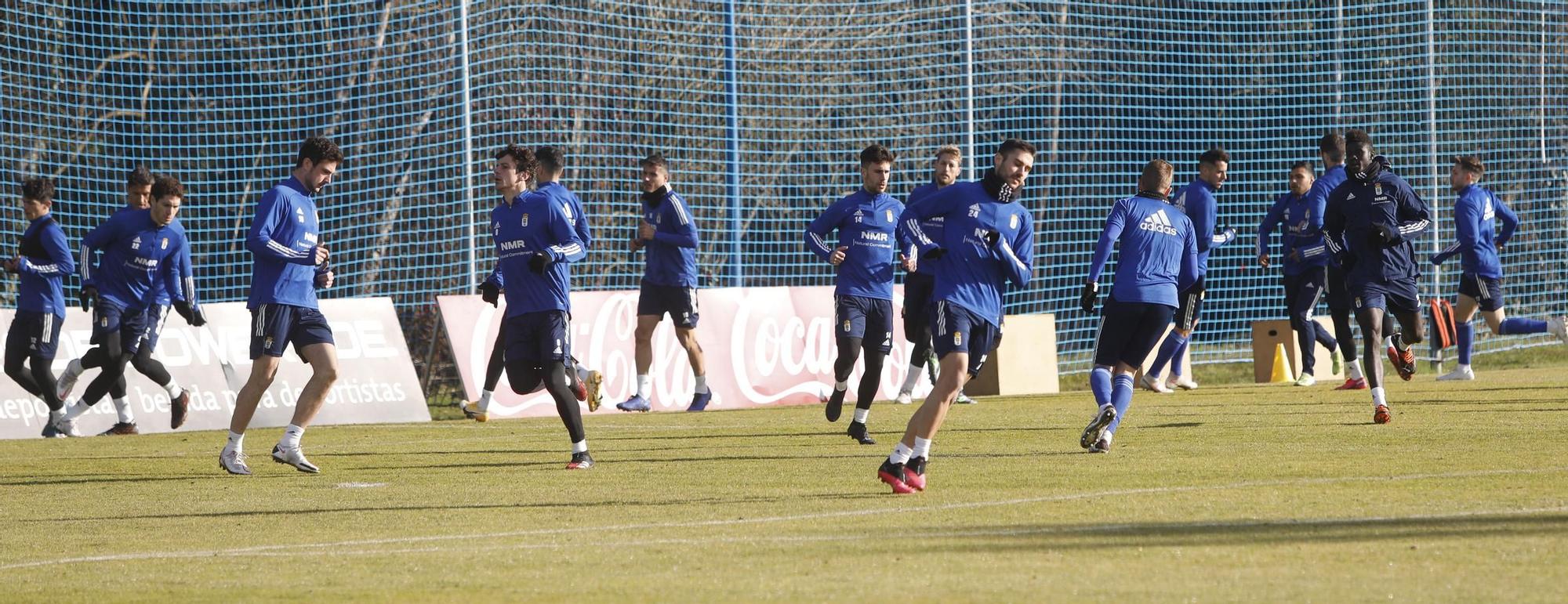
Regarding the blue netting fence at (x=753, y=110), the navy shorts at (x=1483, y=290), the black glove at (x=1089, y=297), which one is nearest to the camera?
the black glove at (x=1089, y=297)

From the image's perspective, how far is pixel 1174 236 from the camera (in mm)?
11609

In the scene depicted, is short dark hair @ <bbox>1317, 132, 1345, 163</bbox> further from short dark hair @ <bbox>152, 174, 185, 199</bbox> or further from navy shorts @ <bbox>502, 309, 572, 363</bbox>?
short dark hair @ <bbox>152, 174, 185, 199</bbox>

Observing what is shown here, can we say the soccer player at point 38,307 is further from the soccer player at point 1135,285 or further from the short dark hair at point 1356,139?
the short dark hair at point 1356,139

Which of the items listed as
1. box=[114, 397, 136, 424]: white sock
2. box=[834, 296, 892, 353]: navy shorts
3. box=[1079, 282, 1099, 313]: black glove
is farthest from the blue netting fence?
box=[1079, 282, 1099, 313]: black glove

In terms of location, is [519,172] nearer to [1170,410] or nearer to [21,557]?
[21,557]

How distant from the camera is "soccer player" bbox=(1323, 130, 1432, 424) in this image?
13.5 meters

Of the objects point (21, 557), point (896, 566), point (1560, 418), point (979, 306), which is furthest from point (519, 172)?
point (1560, 418)

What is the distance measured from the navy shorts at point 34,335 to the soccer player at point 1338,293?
9.94 m

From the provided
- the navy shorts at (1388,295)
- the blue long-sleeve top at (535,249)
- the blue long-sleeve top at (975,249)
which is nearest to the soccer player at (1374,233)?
the navy shorts at (1388,295)

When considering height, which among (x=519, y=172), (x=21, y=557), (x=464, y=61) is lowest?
(x=21, y=557)

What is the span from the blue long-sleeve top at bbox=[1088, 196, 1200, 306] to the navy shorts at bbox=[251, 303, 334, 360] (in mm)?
4535

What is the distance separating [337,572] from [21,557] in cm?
163

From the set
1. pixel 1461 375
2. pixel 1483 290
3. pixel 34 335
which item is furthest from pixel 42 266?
pixel 1461 375

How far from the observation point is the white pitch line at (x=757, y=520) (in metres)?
7.65
